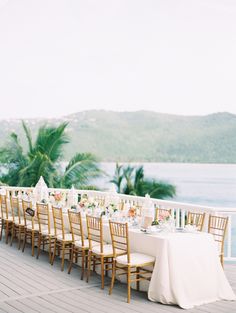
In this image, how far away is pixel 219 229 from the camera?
7340 mm

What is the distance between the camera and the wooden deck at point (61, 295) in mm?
5891

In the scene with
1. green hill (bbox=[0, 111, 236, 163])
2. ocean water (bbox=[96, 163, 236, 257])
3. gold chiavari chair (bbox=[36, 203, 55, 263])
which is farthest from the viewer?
ocean water (bbox=[96, 163, 236, 257])

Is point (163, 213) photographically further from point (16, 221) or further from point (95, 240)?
point (16, 221)

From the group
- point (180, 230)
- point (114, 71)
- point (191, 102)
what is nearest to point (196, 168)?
point (191, 102)

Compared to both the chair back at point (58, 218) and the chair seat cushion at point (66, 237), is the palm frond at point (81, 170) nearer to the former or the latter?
the chair back at point (58, 218)

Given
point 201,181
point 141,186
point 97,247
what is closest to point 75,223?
point 97,247

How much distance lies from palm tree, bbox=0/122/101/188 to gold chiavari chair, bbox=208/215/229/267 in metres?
8.81

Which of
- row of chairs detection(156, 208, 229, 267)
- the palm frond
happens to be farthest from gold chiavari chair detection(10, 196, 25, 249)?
the palm frond

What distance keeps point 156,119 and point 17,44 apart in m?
12.4

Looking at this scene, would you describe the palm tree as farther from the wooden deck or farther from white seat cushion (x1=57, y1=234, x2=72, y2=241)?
the wooden deck

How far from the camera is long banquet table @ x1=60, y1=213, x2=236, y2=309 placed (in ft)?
19.9

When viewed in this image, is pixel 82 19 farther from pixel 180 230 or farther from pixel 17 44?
pixel 180 230

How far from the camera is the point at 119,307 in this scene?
19.5ft

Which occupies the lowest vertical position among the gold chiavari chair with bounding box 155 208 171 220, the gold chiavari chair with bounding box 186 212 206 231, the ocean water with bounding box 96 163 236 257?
the ocean water with bounding box 96 163 236 257
